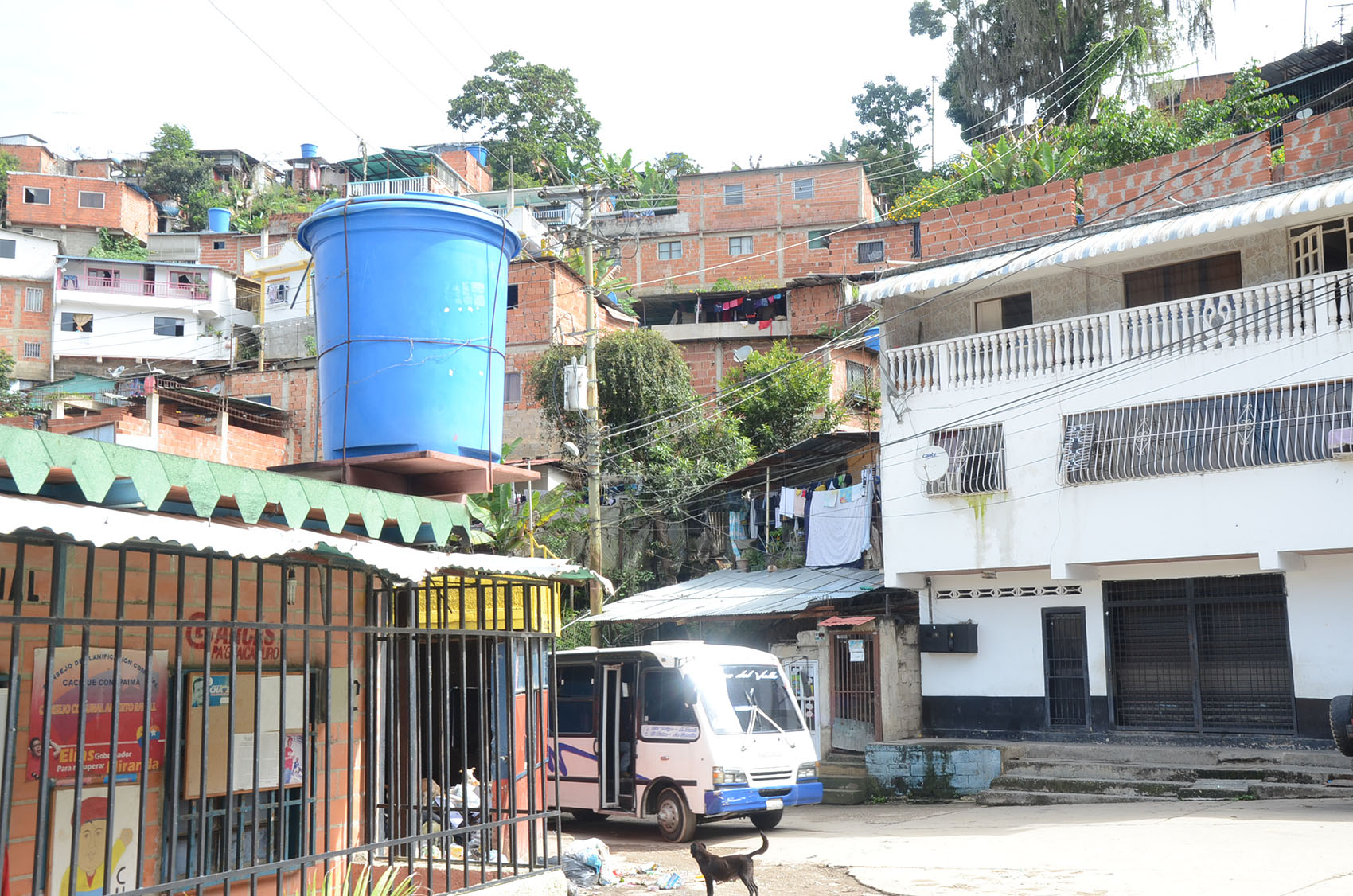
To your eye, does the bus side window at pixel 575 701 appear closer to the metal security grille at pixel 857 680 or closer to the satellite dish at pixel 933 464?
the metal security grille at pixel 857 680

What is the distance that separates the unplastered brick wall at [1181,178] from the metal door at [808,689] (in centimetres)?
816

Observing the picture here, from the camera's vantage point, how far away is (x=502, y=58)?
183ft

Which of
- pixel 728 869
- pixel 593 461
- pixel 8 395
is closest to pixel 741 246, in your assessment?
pixel 593 461

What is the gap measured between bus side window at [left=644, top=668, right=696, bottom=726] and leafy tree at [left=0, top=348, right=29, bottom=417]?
34637 millimetres

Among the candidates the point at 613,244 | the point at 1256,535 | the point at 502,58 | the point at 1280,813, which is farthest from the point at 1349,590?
the point at 502,58

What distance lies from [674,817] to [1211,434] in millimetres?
8477

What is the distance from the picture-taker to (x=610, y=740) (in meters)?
13.9

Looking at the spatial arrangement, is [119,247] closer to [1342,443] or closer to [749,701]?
[749,701]

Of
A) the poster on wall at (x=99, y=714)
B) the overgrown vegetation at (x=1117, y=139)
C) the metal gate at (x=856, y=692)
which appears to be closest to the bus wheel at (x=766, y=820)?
the metal gate at (x=856, y=692)

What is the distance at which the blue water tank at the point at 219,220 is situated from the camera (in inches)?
2055

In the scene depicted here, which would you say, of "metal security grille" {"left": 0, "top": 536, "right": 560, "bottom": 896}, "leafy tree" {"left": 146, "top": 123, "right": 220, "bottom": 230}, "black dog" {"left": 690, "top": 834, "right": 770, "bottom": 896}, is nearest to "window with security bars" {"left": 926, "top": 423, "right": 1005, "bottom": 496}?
"black dog" {"left": 690, "top": 834, "right": 770, "bottom": 896}

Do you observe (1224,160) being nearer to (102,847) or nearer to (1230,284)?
(1230,284)

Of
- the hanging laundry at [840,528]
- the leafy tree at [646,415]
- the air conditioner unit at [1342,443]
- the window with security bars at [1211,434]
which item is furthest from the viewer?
the leafy tree at [646,415]

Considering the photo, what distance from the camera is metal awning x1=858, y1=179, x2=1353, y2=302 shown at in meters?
14.1
